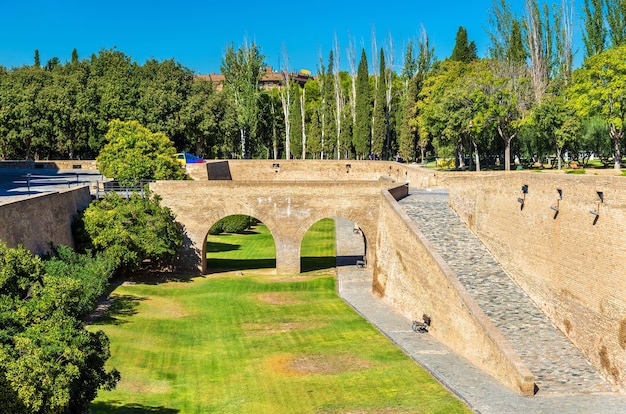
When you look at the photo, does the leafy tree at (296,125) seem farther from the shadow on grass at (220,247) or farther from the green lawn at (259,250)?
the shadow on grass at (220,247)

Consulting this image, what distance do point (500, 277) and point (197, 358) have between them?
10.8 m

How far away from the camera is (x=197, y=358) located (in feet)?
72.0

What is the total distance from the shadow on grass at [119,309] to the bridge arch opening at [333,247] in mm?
10310

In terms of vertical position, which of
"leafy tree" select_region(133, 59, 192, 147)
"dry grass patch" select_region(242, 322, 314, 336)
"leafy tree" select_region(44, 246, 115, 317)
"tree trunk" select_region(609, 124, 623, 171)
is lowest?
"dry grass patch" select_region(242, 322, 314, 336)

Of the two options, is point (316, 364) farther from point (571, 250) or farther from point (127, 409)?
point (571, 250)

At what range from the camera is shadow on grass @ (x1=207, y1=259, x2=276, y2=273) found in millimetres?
36959

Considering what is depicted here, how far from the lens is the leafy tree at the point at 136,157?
1496 inches

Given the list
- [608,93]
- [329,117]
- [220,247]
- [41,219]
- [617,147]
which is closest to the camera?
[41,219]

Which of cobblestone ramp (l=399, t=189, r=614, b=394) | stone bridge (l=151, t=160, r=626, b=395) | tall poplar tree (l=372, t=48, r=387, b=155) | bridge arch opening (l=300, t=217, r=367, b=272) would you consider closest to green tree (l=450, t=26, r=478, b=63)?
tall poplar tree (l=372, t=48, r=387, b=155)

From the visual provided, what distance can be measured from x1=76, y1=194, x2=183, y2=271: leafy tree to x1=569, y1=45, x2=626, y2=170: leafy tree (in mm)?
19566

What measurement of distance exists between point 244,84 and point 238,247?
25.5 metres

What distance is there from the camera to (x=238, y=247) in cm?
4450

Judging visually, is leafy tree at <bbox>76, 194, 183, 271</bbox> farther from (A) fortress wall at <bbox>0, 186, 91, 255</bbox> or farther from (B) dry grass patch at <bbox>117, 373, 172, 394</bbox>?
(B) dry grass patch at <bbox>117, 373, 172, 394</bbox>

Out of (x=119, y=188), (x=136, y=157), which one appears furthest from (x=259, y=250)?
(x=119, y=188)
